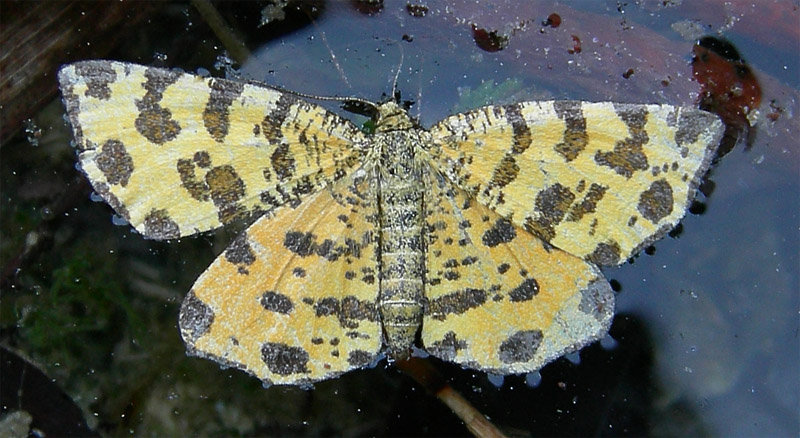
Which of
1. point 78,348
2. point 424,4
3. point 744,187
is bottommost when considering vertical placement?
point 78,348

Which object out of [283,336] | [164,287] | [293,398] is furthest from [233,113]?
[293,398]

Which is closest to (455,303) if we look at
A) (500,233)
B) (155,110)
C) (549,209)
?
(500,233)

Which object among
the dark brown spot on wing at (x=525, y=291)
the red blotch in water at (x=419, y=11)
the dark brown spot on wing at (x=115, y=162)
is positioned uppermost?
the red blotch in water at (x=419, y=11)

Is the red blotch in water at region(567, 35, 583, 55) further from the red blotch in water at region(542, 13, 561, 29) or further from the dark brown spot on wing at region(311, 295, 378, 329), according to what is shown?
the dark brown spot on wing at region(311, 295, 378, 329)

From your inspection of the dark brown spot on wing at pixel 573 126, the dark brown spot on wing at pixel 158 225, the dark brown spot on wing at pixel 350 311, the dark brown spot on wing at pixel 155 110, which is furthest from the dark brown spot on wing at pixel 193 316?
the dark brown spot on wing at pixel 573 126

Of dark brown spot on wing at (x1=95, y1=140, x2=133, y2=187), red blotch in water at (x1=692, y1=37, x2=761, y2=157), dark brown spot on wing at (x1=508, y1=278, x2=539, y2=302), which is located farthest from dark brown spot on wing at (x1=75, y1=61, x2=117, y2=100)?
red blotch in water at (x1=692, y1=37, x2=761, y2=157)

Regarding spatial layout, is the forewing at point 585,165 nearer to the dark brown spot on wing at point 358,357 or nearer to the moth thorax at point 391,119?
the moth thorax at point 391,119

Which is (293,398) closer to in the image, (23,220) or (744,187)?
(23,220)
